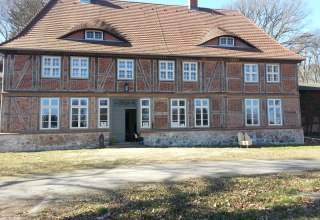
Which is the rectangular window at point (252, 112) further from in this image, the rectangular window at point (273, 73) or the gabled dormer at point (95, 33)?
the gabled dormer at point (95, 33)

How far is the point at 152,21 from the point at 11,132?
41.0 feet

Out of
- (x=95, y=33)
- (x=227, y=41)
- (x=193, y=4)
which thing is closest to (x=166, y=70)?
(x=95, y=33)

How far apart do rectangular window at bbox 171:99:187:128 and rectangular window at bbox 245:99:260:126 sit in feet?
14.5

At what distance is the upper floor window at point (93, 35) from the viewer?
1973 cm

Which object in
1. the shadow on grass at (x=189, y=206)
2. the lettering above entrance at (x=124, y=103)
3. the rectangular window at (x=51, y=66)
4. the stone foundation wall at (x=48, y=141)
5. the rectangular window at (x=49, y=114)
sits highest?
the rectangular window at (x=51, y=66)

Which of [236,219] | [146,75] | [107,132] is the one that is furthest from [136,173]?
[146,75]

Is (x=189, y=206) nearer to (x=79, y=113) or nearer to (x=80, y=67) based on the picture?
(x=79, y=113)

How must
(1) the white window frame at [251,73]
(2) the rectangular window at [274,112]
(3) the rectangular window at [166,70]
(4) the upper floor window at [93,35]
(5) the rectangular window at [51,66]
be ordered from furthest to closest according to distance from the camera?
(2) the rectangular window at [274,112] < (1) the white window frame at [251,73] < (3) the rectangular window at [166,70] < (4) the upper floor window at [93,35] < (5) the rectangular window at [51,66]

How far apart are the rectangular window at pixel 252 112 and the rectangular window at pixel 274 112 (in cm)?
88

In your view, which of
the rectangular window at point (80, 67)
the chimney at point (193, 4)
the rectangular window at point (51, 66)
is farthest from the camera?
the chimney at point (193, 4)

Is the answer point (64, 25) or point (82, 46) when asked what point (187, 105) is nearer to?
point (82, 46)

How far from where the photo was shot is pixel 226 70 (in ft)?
68.1

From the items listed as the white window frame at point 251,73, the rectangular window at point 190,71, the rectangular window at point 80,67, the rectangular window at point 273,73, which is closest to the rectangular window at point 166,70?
the rectangular window at point 190,71

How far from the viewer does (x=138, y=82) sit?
1953 centimetres
